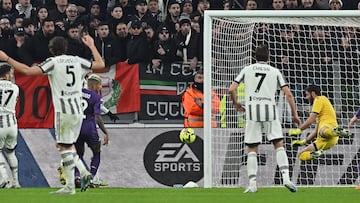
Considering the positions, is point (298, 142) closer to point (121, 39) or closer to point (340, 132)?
point (340, 132)

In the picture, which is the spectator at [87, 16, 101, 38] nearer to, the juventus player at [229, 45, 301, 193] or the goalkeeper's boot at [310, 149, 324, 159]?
the goalkeeper's boot at [310, 149, 324, 159]

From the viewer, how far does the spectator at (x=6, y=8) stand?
862 inches

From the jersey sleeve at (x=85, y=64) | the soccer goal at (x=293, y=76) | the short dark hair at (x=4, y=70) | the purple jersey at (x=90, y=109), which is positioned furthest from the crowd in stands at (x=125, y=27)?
the jersey sleeve at (x=85, y=64)

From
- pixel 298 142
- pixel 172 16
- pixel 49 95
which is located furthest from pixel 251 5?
pixel 49 95

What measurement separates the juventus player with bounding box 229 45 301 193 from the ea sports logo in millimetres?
5449

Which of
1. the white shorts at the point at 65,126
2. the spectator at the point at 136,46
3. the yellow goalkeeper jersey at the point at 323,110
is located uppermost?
the spectator at the point at 136,46

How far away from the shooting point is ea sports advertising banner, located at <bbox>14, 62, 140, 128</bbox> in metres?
20.3

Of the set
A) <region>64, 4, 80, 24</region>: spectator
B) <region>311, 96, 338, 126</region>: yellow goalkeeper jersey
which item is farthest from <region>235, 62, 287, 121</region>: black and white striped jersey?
<region>64, 4, 80, 24</region>: spectator

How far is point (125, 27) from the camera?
67.9 ft

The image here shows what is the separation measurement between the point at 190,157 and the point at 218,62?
227 centimetres

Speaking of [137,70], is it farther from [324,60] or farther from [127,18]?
[324,60]

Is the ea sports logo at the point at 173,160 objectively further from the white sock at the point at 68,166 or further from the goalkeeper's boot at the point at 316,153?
the white sock at the point at 68,166

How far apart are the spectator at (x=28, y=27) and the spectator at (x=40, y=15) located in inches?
8.4

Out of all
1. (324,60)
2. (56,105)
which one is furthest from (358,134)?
(56,105)
